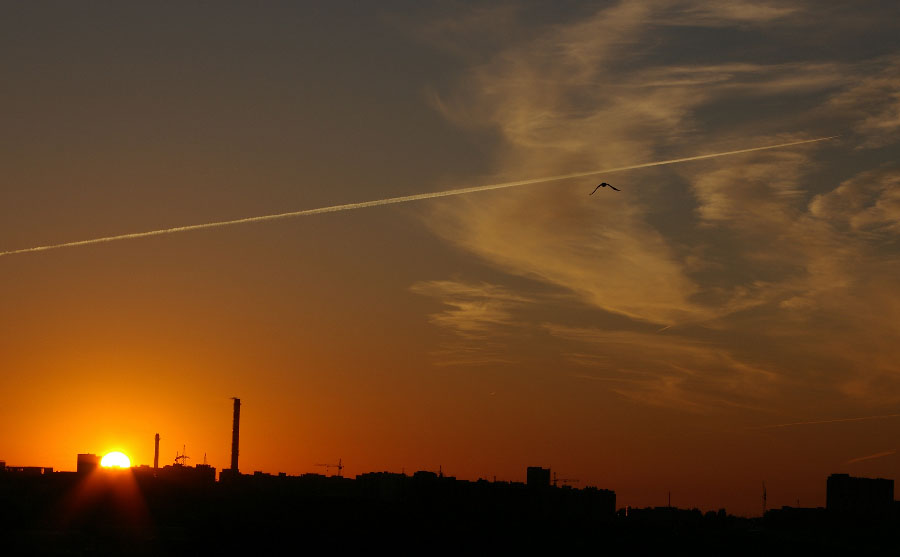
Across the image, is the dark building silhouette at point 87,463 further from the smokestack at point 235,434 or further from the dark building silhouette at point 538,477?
the dark building silhouette at point 538,477

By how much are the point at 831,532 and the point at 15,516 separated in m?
91.6

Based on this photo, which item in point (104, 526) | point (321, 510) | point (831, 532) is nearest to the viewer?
point (104, 526)

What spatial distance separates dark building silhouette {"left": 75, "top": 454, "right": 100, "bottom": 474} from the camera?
144m

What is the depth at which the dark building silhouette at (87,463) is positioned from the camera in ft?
474

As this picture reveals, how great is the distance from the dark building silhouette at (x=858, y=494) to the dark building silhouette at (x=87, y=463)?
96.2m

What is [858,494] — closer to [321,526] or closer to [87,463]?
[321,526]

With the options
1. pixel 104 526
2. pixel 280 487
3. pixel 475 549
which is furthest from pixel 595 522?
pixel 280 487

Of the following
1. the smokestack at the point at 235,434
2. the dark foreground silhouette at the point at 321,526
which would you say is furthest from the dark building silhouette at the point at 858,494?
the smokestack at the point at 235,434

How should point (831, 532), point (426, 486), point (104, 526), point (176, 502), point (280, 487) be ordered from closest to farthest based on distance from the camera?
1. point (104, 526)
2. point (176, 502)
3. point (831, 532)
4. point (426, 486)
5. point (280, 487)

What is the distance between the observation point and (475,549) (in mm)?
106125

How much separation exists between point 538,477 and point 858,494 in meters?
50.0

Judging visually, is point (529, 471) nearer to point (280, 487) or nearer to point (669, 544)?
point (280, 487)

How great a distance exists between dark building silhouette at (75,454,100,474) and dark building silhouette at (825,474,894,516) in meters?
96.2

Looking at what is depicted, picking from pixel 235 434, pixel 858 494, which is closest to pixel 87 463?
pixel 235 434
